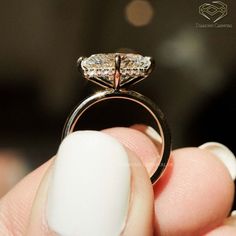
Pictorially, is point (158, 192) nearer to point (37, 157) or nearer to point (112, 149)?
point (112, 149)

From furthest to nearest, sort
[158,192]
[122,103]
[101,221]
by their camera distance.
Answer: [122,103]
[158,192]
[101,221]

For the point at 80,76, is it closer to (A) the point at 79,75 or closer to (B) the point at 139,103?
(A) the point at 79,75

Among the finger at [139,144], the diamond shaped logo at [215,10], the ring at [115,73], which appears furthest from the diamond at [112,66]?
the diamond shaped logo at [215,10]

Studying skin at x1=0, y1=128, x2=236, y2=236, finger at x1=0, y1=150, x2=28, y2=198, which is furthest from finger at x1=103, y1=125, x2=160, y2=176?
finger at x1=0, y1=150, x2=28, y2=198

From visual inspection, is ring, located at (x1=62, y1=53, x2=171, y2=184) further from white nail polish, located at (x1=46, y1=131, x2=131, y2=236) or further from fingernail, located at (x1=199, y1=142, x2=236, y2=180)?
fingernail, located at (x1=199, y1=142, x2=236, y2=180)

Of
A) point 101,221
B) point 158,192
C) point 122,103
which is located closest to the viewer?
point 101,221

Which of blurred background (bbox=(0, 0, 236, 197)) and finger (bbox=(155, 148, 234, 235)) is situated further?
blurred background (bbox=(0, 0, 236, 197))

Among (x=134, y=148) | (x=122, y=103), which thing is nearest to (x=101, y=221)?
(x=134, y=148)

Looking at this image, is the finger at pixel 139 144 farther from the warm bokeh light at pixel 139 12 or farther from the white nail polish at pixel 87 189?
the warm bokeh light at pixel 139 12
